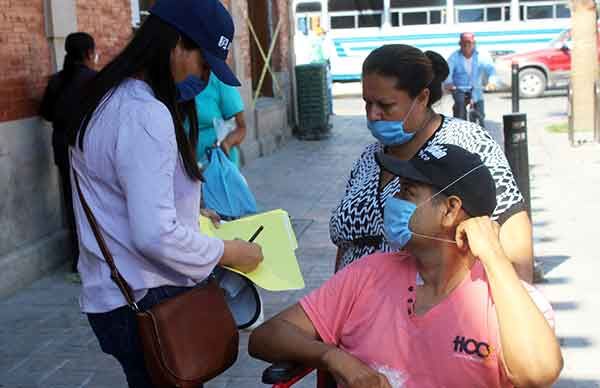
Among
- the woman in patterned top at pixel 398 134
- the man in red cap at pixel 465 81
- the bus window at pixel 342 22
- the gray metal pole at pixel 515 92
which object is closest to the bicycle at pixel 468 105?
the man in red cap at pixel 465 81

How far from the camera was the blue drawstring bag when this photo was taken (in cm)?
607

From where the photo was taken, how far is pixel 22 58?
25.8 ft

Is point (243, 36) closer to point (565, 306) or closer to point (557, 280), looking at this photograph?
point (557, 280)

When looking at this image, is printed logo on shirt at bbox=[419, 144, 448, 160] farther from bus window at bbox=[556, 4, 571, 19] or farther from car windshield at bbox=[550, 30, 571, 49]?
bus window at bbox=[556, 4, 571, 19]

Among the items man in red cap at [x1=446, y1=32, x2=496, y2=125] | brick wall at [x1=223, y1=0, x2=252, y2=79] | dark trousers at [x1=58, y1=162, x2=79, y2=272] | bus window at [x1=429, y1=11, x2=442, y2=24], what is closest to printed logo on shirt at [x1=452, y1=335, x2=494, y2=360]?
dark trousers at [x1=58, y1=162, x2=79, y2=272]

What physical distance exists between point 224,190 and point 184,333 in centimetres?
324

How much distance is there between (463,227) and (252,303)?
5.45ft

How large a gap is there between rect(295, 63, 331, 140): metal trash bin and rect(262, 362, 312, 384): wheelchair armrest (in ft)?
49.3

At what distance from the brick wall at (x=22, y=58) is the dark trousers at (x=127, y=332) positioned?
16.2 feet

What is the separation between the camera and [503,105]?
23344 mm

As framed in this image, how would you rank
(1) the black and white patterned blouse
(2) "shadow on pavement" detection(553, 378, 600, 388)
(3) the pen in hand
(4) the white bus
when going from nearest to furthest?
(1) the black and white patterned blouse → (3) the pen in hand → (2) "shadow on pavement" detection(553, 378, 600, 388) → (4) the white bus

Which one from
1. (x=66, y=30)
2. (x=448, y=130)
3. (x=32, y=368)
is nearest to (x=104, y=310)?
(x=448, y=130)

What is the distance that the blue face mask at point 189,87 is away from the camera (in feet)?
9.34

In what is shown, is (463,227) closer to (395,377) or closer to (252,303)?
(395,377)
